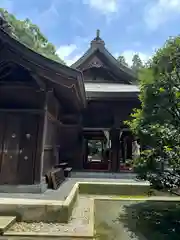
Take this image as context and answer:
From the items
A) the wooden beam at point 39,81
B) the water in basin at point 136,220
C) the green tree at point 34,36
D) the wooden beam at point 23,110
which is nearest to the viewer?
the water in basin at point 136,220

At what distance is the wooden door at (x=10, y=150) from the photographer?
6.61 m

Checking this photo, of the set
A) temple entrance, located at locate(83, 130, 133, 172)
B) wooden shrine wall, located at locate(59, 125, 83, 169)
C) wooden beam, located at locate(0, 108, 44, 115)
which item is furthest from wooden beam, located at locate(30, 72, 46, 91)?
wooden shrine wall, located at locate(59, 125, 83, 169)

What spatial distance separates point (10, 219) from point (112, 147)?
22.0 ft

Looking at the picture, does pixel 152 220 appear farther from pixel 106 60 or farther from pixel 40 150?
pixel 106 60

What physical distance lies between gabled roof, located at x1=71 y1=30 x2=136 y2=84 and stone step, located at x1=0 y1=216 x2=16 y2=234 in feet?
32.0

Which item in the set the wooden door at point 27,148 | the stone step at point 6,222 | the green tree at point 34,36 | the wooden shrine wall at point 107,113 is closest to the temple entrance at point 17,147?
the wooden door at point 27,148

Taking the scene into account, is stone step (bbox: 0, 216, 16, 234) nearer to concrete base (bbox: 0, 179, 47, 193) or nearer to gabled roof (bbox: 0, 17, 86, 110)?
concrete base (bbox: 0, 179, 47, 193)

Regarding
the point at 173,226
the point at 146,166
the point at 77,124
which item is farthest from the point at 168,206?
the point at 77,124

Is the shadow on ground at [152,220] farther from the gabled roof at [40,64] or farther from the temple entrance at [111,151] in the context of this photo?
the gabled roof at [40,64]

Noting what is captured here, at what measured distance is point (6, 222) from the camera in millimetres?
4320

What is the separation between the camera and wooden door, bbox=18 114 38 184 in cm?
658

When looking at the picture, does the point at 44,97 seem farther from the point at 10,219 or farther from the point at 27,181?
the point at 10,219

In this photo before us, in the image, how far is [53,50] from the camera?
4838cm

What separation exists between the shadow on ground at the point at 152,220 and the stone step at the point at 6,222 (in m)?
2.21
